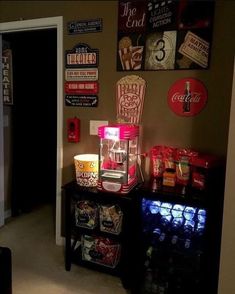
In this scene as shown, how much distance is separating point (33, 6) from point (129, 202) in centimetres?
187

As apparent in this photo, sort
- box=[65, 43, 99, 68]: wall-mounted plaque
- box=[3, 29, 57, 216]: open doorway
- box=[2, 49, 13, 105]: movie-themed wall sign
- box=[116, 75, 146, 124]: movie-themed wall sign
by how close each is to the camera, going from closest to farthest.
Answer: box=[116, 75, 146, 124]: movie-themed wall sign
box=[65, 43, 99, 68]: wall-mounted plaque
box=[2, 49, 13, 105]: movie-themed wall sign
box=[3, 29, 57, 216]: open doorway

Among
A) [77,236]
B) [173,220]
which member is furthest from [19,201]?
[173,220]

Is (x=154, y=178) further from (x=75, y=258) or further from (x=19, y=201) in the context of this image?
(x=19, y=201)

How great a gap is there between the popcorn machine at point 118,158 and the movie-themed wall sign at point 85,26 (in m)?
0.84

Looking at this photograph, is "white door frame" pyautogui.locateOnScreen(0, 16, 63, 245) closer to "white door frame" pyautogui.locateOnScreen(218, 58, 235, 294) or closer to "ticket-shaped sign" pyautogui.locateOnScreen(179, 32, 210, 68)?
"ticket-shaped sign" pyautogui.locateOnScreen(179, 32, 210, 68)

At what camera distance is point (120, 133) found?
6.21 feet

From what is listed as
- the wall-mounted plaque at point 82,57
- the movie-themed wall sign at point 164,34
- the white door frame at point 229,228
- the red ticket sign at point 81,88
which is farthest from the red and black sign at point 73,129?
the white door frame at point 229,228

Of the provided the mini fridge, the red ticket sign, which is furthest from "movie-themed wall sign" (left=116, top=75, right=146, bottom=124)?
the mini fridge

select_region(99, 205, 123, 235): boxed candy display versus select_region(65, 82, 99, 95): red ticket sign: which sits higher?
select_region(65, 82, 99, 95): red ticket sign

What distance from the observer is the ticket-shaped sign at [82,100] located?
2.30 metres

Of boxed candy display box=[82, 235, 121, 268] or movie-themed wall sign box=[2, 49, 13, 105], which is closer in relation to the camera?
boxed candy display box=[82, 235, 121, 268]

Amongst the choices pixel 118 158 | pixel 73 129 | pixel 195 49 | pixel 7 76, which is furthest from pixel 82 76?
pixel 7 76

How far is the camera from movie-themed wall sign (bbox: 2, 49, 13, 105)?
9.35 ft

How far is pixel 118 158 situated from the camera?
2.01 metres
